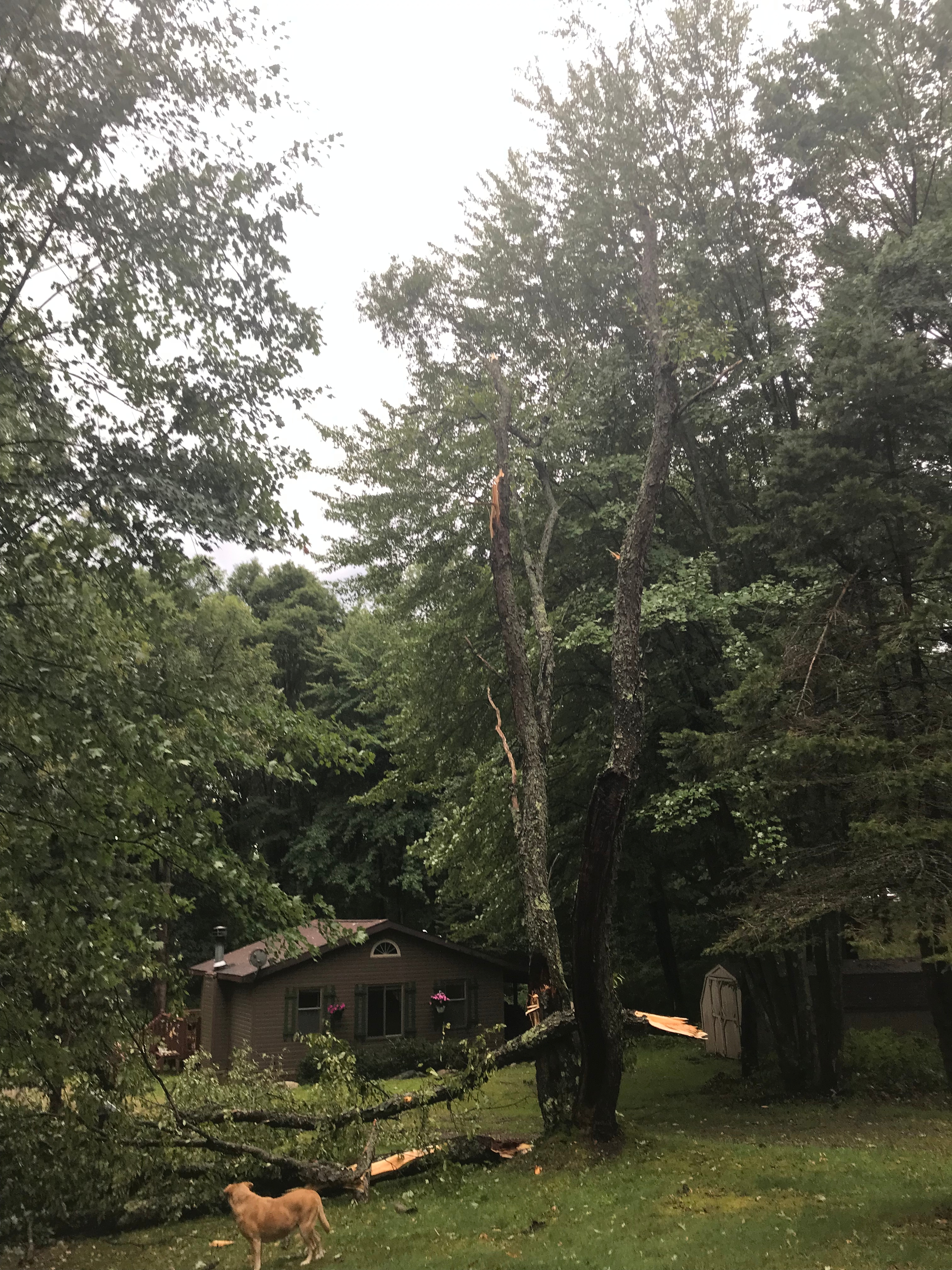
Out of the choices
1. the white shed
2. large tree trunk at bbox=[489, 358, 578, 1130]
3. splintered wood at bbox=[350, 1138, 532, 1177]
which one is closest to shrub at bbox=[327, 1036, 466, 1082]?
the white shed

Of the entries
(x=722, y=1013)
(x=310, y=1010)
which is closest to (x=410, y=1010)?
(x=310, y=1010)

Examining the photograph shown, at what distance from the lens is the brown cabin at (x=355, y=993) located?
20.0 m

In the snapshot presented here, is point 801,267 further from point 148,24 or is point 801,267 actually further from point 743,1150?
point 743,1150

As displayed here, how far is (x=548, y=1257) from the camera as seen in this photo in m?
6.56

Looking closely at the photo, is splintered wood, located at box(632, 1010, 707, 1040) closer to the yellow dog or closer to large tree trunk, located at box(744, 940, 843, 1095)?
large tree trunk, located at box(744, 940, 843, 1095)

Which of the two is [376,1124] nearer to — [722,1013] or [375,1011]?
[722,1013]

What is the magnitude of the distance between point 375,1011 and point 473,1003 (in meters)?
2.64

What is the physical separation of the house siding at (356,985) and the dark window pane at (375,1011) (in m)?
Result: 0.19

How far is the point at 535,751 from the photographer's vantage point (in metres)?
12.4

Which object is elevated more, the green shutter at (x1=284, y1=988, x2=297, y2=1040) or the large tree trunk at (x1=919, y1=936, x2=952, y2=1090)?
the large tree trunk at (x1=919, y1=936, x2=952, y2=1090)

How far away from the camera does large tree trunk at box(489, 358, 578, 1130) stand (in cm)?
1039

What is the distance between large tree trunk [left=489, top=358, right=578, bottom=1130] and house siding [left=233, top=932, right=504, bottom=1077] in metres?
8.84

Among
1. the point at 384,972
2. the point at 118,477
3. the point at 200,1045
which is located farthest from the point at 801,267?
the point at 200,1045

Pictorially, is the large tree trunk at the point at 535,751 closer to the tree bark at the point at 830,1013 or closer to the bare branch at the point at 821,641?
the bare branch at the point at 821,641
